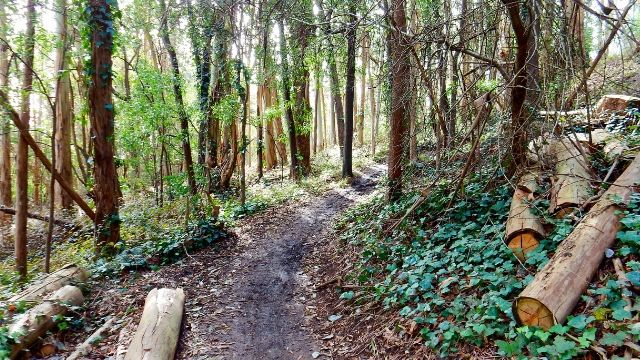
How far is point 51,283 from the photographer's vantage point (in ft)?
18.0

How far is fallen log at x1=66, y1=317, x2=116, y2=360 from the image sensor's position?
425cm

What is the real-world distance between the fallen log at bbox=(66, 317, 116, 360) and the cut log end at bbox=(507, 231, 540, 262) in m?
4.88

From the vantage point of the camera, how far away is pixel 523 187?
4.93 metres

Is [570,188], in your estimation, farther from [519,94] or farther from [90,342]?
[90,342]

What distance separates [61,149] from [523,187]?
14274 mm

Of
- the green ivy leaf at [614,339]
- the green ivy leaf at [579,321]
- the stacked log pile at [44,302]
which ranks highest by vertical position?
the green ivy leaf at [579,321]

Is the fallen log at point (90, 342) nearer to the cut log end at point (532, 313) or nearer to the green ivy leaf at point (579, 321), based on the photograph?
the cut log end at point (532, 313)

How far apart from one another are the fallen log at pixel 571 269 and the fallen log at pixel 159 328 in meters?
3.50

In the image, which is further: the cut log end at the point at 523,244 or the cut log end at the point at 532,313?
the cut log end at the point at 523,244

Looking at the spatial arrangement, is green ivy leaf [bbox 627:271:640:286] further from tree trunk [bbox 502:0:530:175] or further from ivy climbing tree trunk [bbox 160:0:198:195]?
ivy climbing tree trunk [bbox 160:0:198:195]

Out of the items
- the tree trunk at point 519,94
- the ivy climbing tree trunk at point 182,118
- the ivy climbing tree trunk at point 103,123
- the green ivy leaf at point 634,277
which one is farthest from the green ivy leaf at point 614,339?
the ivy climbing tree trunk at point 182,118

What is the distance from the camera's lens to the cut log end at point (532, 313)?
9.86ft

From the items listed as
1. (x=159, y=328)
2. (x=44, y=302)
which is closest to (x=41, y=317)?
(x=44, y=302)

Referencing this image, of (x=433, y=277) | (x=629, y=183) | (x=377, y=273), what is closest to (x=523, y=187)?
(x=629, y=183)
